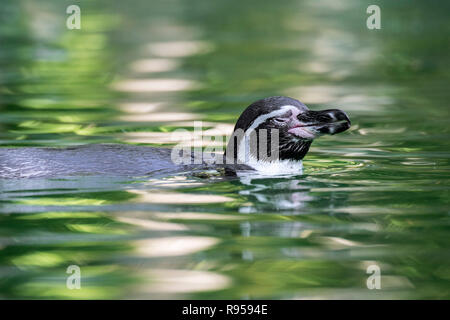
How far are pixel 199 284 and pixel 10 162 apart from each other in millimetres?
3218

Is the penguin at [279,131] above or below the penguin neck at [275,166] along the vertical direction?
above

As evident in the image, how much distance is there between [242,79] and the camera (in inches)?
669

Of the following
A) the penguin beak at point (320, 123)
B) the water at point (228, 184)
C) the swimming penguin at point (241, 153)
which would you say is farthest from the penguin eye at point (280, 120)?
the water at point (228, 184)

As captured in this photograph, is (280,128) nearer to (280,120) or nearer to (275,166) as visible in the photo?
(280,120)

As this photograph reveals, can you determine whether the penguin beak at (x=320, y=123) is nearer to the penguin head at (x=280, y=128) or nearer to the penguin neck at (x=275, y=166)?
the penguin head at (x=280, y=128)

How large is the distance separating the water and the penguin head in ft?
0.96

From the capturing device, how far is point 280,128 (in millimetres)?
8938

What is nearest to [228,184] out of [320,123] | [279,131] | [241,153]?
[241,153]

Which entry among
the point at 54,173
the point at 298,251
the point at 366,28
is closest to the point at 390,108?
the point at 54,173

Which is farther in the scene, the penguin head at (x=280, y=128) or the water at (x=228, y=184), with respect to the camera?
the penguin head at (x=280, y=128)

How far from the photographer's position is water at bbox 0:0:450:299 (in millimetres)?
6434

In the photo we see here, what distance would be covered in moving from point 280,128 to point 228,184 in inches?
28.8

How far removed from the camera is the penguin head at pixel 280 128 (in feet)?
28.8

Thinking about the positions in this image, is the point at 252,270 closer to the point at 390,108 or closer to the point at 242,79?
the point at 390,108
